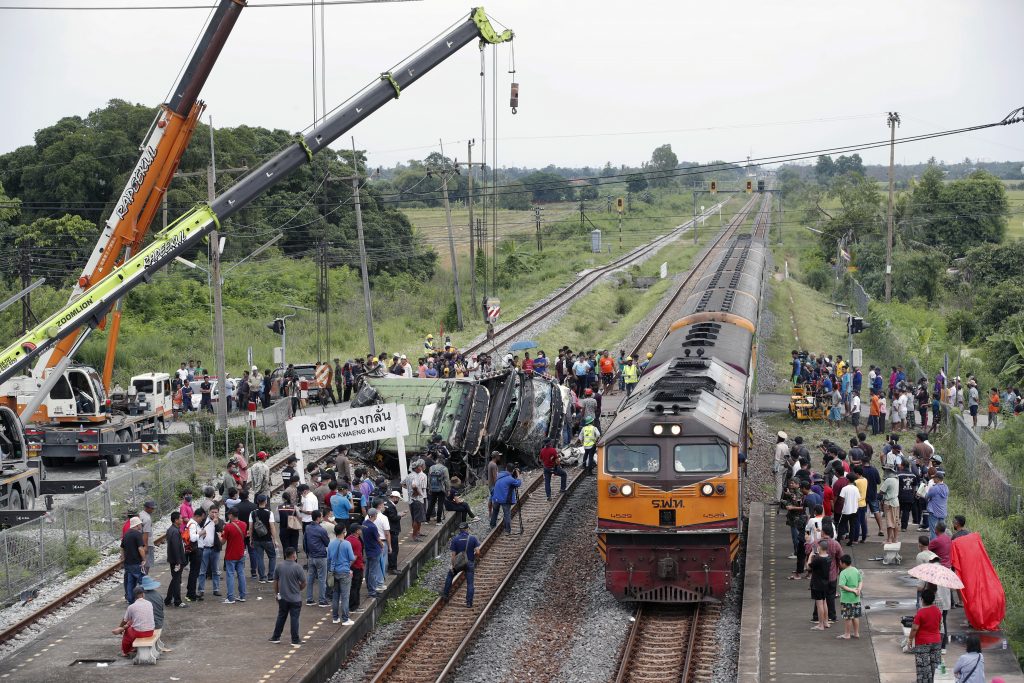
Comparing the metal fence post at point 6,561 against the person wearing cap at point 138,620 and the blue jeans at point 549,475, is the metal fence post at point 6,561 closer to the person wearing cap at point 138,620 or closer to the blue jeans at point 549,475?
the person wearing cap at point 138,620

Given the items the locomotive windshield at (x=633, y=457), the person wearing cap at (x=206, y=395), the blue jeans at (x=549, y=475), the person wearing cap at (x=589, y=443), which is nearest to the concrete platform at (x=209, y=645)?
the locomotive windshield at (x=633, y=457)

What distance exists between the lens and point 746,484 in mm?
24781

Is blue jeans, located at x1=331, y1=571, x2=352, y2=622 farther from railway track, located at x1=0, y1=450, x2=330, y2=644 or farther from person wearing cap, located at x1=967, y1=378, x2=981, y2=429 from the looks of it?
person wearing cap, located at x1=967, y1=378, x2=981, y2=429

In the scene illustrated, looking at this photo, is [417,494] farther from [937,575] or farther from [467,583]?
[937,575]

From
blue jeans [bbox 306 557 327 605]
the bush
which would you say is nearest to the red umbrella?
blue jeans [bbox 306 557 327 605]

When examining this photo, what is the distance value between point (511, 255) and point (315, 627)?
54.7 metres

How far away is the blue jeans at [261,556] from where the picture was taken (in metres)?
18.2

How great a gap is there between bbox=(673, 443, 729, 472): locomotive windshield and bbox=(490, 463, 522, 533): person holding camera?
499 cm

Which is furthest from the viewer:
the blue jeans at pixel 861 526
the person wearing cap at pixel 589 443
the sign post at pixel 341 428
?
the person wearing cap at pixel 589 443

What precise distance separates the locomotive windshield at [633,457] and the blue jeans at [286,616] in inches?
195

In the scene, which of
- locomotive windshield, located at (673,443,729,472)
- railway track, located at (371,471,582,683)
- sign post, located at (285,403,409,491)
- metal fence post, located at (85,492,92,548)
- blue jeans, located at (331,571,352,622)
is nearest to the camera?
railway track, located at (371,471,582,683)

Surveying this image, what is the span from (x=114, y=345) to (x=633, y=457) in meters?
16.1

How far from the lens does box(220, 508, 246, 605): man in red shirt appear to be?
17.2 metres

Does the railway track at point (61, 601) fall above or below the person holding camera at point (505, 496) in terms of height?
below
